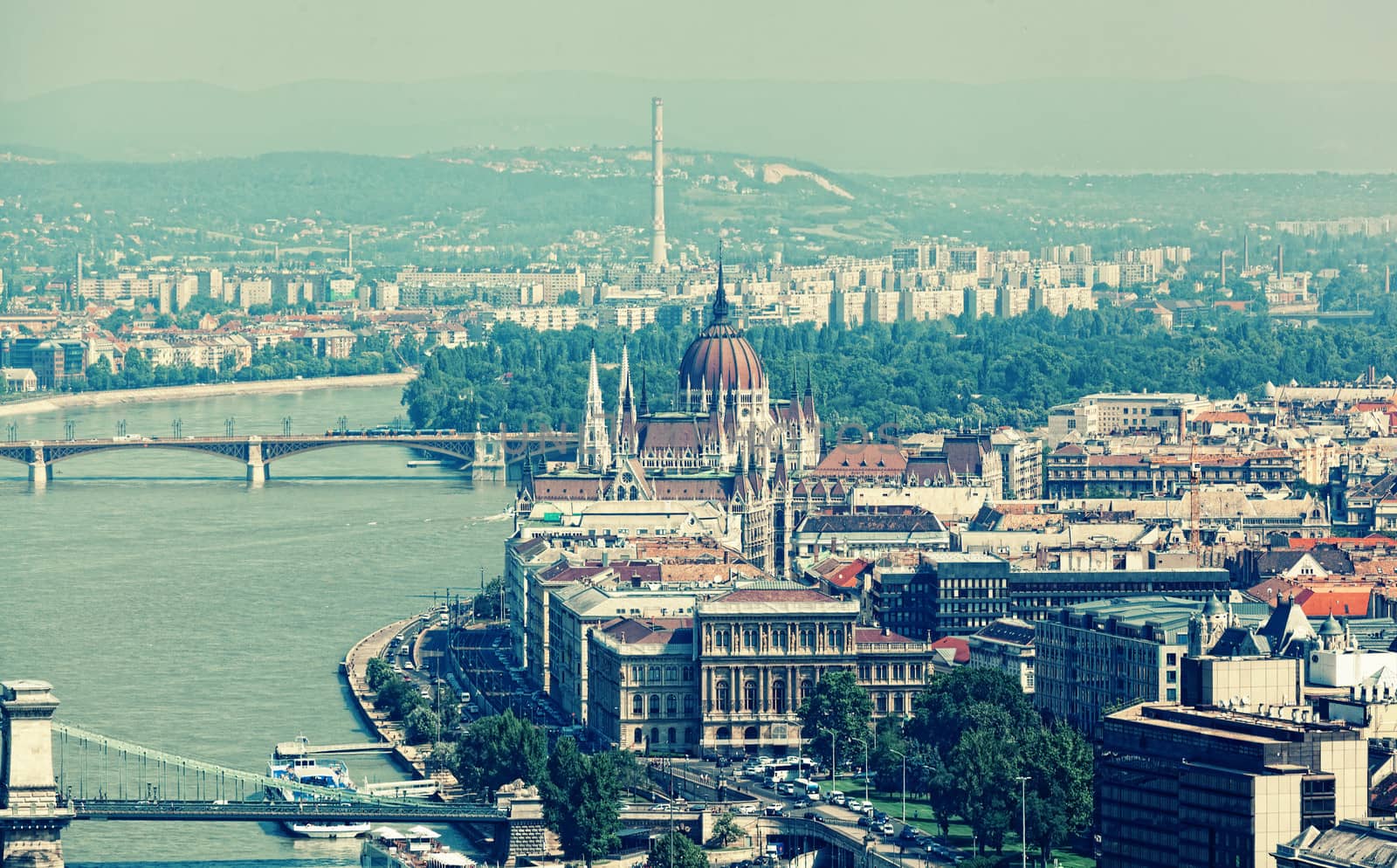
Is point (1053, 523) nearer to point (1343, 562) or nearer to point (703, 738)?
point (1343, 562)

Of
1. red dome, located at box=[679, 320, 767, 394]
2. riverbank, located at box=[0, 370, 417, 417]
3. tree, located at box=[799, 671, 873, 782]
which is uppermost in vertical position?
red dome, located at box=[679, 320, 767, 394]

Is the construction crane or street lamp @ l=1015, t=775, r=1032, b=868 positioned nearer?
street lamp @ l=1015, t=775, r=1032, b=868

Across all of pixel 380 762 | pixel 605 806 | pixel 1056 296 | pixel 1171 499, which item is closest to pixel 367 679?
pixel 380 762

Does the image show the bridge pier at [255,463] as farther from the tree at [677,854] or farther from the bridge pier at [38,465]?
the tree at [677,854]

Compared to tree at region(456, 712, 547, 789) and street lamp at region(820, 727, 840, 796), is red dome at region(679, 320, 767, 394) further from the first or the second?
tree at region(456, 712, 547, 789)

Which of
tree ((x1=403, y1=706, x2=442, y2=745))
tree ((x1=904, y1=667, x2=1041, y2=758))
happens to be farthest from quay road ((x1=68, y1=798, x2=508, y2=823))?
tree ((x1=403, y1=706, x2=442, y2=745))

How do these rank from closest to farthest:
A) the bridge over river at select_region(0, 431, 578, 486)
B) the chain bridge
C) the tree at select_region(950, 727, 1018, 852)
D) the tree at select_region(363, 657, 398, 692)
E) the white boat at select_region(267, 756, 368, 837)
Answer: the tree at select_region(950, 727, 1018, 852), the chain bridge, the white boat at select_region(267, 756, 368, 837), the tree at select_region(363, 657, 398, 692), the bridge over river at select_region(0, 431, 578, 486)

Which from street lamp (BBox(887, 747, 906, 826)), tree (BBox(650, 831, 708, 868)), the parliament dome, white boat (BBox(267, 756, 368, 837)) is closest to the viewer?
tree (BBox(650, 831, 708, 868))
